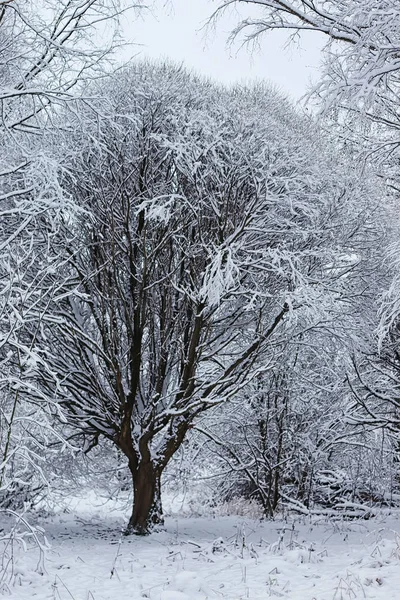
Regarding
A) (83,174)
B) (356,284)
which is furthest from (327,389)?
(83,174)

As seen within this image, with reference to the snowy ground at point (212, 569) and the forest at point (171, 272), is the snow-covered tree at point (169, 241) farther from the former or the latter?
the snowy ground at point (212, 569)

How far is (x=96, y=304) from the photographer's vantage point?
8578 mm

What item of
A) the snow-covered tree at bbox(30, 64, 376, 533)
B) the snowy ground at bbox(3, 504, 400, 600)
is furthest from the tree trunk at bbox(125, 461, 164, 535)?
the snowy ground at bbox(3, 504, 400, 600)

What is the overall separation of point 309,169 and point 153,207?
255 cm

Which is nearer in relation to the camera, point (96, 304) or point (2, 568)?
point (2, 568)

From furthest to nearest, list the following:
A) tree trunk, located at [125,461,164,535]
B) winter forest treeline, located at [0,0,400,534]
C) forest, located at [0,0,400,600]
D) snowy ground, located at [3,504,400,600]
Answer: tree trunk, located at [125,461,164,535] < winter forest treeline, located at [0,0,400,534] < forest, located at [0,0,400,600] < snowy ground, located at [3,504,400,600]

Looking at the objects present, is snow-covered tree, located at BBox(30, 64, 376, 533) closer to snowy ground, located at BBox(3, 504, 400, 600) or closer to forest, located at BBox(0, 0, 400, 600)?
forest, located at BBox(0, 0, 400, 600)

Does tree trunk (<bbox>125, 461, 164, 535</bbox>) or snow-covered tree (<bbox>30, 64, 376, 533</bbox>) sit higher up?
snow-covered tree (<bbox>30, 64, 376, 533</bbox>)

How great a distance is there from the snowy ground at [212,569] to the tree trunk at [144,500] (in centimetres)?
31

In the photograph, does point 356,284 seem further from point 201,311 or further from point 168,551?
point 168,551

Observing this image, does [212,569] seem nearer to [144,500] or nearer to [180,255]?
[144,500]

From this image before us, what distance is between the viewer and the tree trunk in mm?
8617

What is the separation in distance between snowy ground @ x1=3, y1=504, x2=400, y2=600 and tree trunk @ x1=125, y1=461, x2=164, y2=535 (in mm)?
313

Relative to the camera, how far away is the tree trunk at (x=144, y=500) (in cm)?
862
